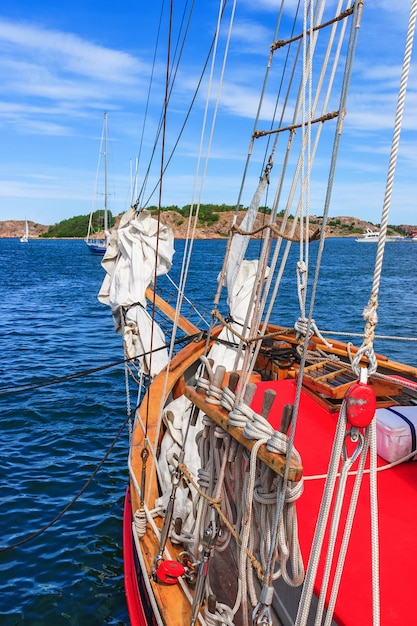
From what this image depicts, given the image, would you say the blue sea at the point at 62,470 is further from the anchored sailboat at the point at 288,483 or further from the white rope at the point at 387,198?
the white rope at the point at 387,198

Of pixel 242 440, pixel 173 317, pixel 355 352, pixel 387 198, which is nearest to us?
pixel 387 198

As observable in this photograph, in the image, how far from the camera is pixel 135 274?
863cm

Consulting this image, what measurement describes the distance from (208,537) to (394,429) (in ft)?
5.09

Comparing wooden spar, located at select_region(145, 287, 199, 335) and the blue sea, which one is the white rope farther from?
wooden spar, located at select_region(145, 287, 199, 335)

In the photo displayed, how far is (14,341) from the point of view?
17.8 metres

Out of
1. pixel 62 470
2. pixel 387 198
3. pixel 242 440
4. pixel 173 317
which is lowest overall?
pixel 62 470

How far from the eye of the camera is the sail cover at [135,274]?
328 inches

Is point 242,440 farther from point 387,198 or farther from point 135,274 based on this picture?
point 135,274

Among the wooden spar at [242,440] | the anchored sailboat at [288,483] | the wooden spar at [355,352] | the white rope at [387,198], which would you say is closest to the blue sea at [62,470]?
the anchored sailboat at [288,483]

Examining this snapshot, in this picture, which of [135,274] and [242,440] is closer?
[242,440]

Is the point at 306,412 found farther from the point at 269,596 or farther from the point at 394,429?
the point at 269,596

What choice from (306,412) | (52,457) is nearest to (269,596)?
(306,412)

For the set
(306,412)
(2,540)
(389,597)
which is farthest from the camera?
(2,540)

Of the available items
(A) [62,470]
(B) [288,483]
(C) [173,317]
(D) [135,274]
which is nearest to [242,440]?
(B) [288,483]
